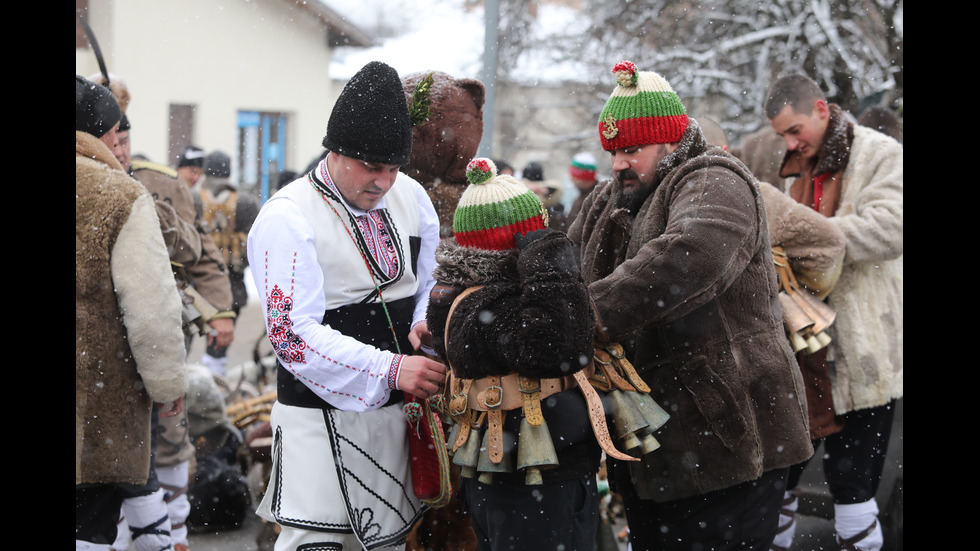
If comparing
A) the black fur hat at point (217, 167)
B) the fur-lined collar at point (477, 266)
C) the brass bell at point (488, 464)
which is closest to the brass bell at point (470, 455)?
the brass bell at point (488, 464)

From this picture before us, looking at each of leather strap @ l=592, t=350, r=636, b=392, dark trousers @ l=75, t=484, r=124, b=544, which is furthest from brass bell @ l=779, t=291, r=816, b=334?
dark trousers @ l=75, t=484, r=124, b=544

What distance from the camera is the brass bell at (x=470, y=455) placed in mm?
2351

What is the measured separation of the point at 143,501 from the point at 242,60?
1563 centimetres

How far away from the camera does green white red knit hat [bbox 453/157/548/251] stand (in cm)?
232

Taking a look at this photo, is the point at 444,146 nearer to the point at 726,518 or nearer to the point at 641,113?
the point at 641,113

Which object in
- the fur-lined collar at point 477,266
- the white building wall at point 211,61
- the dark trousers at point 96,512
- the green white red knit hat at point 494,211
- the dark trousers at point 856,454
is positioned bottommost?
the dark trousers at point 96,512

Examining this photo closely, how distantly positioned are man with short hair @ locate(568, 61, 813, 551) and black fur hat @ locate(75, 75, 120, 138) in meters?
2.15

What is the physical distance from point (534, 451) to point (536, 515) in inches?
8.8

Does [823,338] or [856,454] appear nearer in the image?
[823,338]

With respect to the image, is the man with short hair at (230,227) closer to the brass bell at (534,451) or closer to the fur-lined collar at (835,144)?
the fur-lined collar at (835,144)

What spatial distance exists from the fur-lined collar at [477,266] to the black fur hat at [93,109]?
6.39 feet

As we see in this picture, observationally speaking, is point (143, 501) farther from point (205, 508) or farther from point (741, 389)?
point (741, 389)

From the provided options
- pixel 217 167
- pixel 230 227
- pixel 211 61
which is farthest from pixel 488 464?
pixel 211 61

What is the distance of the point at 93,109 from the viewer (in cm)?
348
